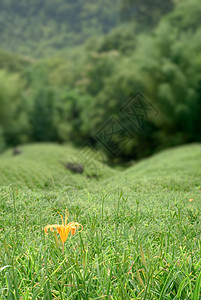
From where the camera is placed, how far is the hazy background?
9.20 m

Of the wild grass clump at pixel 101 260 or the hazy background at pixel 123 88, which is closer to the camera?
the wild grass clump at pixel 101 260

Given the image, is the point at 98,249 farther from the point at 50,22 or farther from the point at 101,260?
the point at 50,22

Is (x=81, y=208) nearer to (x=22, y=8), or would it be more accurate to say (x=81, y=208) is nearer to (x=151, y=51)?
(x=151, y=51)

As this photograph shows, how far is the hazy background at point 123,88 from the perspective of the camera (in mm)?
9203

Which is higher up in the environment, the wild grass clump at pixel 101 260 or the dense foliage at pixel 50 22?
the dense foliage at pixel 50 22

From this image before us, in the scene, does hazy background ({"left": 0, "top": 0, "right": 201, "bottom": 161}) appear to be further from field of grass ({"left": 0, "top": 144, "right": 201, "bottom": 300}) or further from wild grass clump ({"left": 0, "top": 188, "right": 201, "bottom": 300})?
wild grass clump ({"left": 0, "top": 188, "right": 201, "bottom": 300})

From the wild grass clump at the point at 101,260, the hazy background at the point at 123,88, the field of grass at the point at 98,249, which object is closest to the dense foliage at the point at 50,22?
the hazy background at the point at 123,88

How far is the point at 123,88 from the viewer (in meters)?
10.2

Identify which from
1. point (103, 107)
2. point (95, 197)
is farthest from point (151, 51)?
point (95, 197)

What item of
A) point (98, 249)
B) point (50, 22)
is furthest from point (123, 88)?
point (50, 22)

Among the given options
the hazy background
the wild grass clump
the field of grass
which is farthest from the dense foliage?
the wild grass clump

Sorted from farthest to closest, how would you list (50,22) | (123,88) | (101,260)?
(50,22), (123,88), (101,260)

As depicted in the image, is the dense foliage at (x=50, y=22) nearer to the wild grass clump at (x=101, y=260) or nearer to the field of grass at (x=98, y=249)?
the field of grass at (x=98, y=249)

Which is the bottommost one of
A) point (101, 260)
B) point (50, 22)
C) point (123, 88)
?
point (101, 260)
